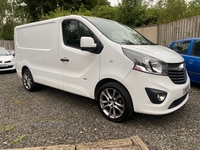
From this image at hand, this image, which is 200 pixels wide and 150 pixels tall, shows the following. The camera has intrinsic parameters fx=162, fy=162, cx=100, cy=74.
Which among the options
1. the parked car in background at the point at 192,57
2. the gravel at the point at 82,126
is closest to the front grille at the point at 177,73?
the gravel at the point at 82,126

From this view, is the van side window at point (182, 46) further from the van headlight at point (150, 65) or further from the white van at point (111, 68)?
the van headlight at point (150, 65)

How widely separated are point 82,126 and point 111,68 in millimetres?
1109

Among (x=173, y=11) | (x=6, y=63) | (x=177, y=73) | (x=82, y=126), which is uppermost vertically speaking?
(x=173, y=11)

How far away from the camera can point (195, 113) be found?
3.12m

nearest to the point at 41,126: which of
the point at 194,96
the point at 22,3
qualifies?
the point at 194,96

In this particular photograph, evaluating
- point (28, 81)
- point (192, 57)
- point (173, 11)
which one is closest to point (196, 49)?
point (192, 57)

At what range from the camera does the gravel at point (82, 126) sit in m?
2.35

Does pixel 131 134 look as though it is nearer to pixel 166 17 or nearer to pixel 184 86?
pixel 184 86

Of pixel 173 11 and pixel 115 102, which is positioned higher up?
pixel 173 11

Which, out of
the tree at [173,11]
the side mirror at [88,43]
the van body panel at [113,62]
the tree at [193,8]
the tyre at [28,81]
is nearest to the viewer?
the van body panel at [113,62]

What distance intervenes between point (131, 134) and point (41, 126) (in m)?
1.53

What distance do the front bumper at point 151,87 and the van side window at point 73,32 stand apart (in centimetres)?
121

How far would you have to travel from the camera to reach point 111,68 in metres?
2.73

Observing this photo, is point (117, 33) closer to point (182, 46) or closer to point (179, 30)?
point (182, 46)
